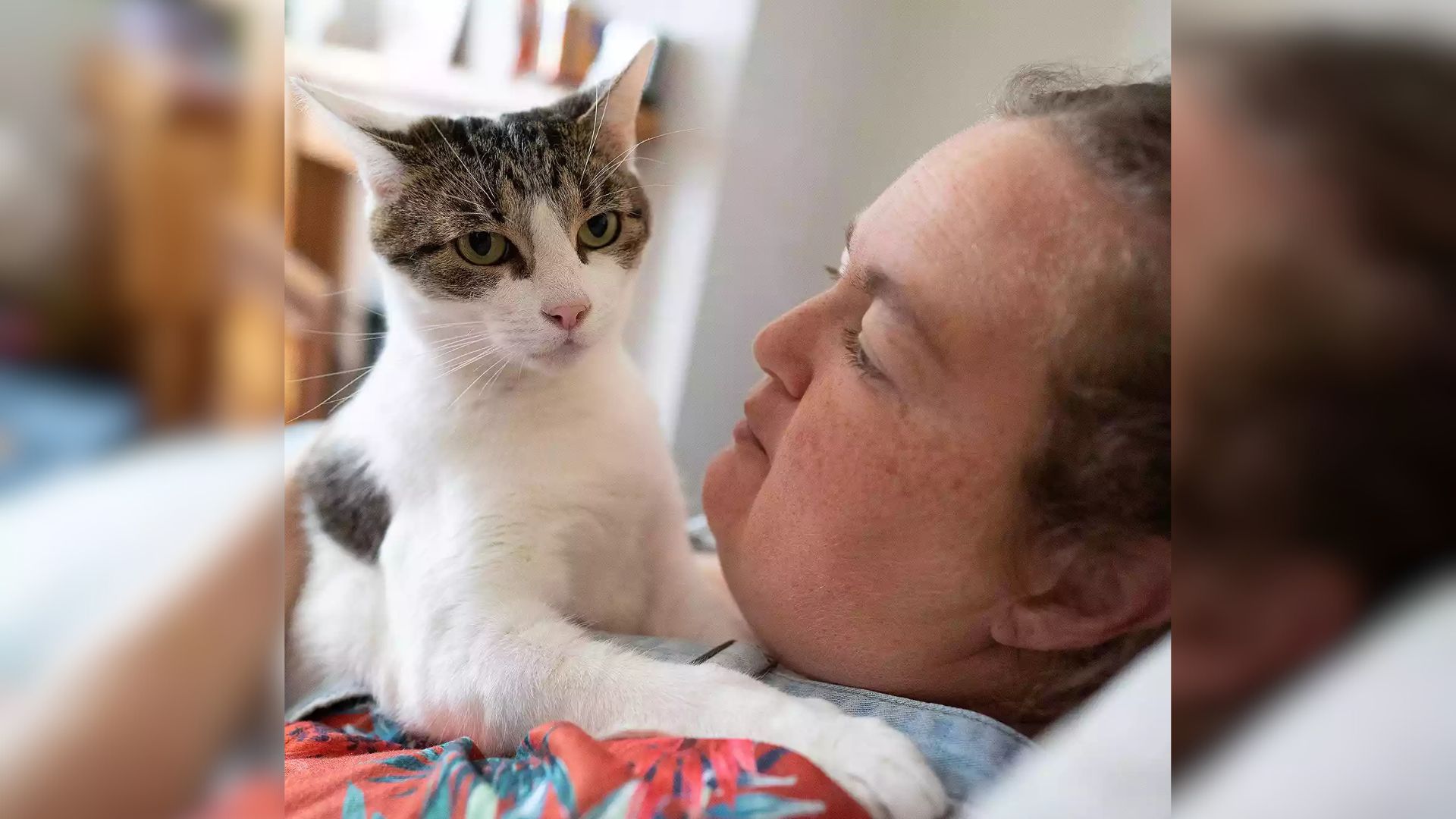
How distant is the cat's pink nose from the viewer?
33.7 inches

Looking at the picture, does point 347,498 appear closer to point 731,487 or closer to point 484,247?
point 484,247

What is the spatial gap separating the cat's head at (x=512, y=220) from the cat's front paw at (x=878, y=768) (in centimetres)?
49

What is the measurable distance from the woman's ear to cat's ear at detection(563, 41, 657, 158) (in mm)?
642

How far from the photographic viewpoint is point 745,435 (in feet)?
2.55

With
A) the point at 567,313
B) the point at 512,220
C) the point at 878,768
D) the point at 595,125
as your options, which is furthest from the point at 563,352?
the point at 878,768

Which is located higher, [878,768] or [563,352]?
[563,352]

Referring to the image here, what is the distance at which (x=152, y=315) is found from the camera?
0.29 metres

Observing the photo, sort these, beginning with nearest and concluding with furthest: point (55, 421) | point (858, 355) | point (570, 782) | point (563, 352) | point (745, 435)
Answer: point (55, 421), point (570, 782), point (858, 355), point (745, 435), point (563, 352)

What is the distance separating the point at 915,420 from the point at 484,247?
0.52 metres

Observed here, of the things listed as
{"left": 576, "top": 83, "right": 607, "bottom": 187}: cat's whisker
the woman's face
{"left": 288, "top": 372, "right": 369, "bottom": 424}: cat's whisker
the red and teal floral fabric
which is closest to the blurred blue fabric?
the red and teal floral fabric

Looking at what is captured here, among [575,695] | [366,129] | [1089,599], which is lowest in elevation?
[575,695]

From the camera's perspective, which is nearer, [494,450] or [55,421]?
[55,421]

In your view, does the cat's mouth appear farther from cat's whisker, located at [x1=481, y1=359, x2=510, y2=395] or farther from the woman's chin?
the woman's chin

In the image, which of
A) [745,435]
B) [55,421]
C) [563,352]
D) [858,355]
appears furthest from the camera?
[563,352]
